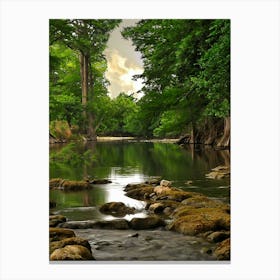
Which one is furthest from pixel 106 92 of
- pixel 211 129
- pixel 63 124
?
pixel 211 129

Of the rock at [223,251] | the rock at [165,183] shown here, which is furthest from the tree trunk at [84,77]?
the rock at [223,251]

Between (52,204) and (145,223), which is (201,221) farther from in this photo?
(52,204)

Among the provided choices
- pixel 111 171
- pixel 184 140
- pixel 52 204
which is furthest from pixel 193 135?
pixel 52 204

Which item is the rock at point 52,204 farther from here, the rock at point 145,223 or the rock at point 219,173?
the rock at point 219,173

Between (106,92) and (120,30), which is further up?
(120,30)

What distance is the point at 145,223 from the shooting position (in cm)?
583

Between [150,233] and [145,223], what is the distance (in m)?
0.17

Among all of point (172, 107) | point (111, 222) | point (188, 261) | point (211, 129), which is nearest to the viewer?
point (188, 261)

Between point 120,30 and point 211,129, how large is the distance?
10.0 ft

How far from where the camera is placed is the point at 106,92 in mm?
6348

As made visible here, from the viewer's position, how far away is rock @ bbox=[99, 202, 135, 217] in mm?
5793

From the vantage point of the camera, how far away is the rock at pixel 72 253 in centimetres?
527
